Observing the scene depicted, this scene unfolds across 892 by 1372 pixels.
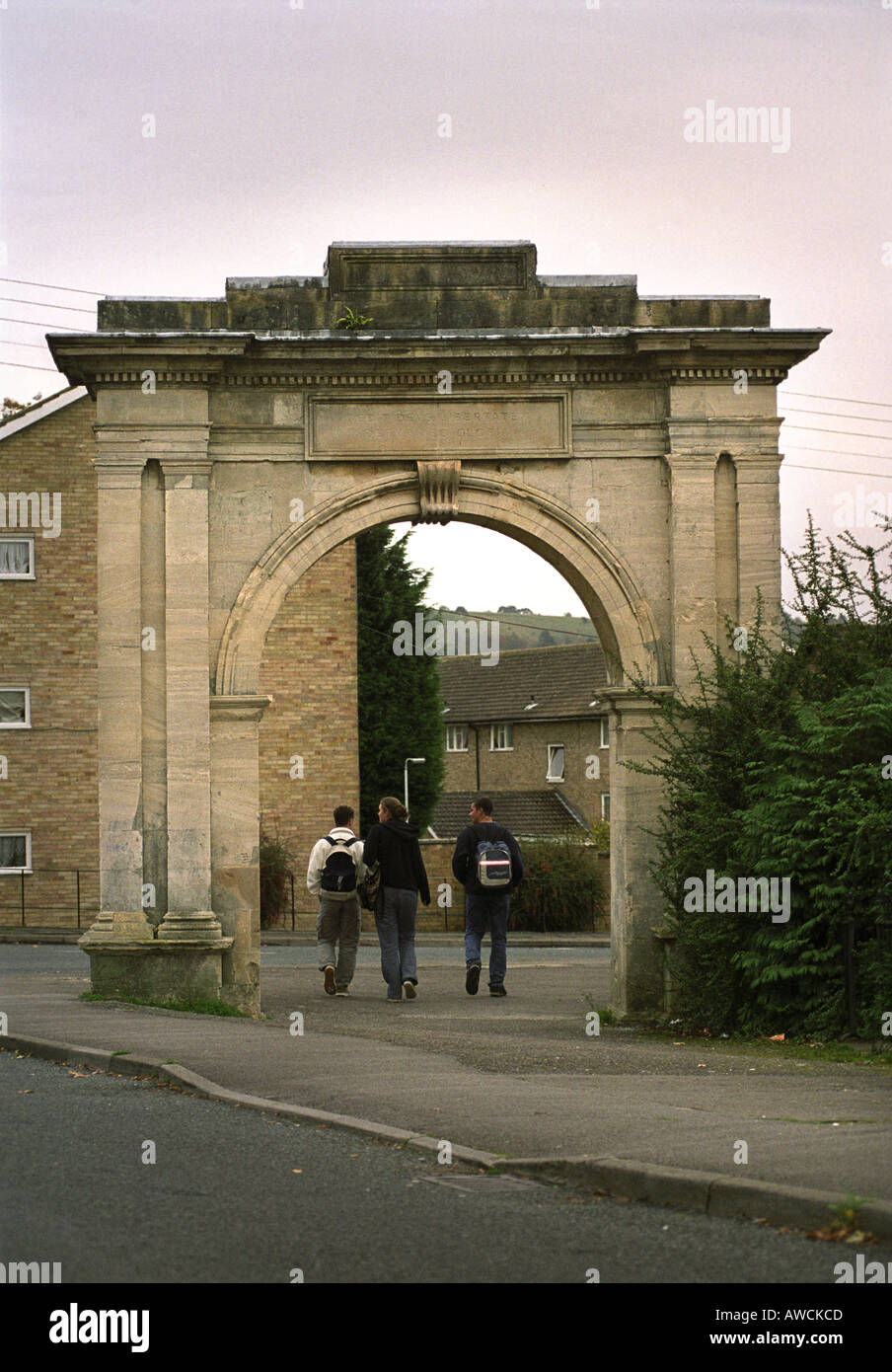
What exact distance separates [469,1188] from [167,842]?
27.3 feet

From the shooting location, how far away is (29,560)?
3166cm

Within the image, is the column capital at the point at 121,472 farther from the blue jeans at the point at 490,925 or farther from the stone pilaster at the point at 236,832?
the blue jeans at the point at 490,925

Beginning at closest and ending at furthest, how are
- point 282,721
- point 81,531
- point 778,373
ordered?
1. point 778,373
2. point 81,531
3. point 282,721

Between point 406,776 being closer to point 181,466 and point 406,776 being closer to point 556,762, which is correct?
point 556,762

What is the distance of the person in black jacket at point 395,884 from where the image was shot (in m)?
15.8

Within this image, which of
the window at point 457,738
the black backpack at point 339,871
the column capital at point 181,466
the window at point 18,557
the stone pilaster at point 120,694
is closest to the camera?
the stone pilaster at point 120,694

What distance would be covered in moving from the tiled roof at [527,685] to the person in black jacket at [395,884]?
3812 centimetres

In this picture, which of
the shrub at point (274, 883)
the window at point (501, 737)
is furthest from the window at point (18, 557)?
the window at point (501, 737)

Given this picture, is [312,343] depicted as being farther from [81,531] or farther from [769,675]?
[81,531]

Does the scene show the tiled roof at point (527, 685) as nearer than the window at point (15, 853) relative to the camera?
No

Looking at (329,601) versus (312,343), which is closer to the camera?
(312,343)

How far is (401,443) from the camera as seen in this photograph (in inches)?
594

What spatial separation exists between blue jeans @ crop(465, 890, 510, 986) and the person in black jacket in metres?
0.53

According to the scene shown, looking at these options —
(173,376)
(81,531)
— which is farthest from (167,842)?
(81,531)
